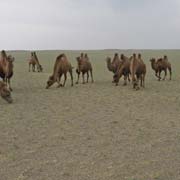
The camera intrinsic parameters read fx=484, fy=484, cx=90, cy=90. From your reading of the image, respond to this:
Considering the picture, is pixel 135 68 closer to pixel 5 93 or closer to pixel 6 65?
pixel 6 65

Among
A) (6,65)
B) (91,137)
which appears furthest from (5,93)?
(91,137)

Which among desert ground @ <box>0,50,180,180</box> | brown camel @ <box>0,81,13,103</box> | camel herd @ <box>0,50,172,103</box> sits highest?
camel herd @ <box>0,50,172,103</box>

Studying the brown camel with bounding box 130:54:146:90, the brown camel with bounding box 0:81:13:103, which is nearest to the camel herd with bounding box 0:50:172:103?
the brown camel with bounding box 130:54:146:90

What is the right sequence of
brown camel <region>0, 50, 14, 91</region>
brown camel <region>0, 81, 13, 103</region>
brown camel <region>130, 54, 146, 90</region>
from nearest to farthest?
brown camel <region>0, 81, 13, 103</region> < brown camel <region>0, 50, 14, 91</region> < brown camel <region>130, 54, 146, 90</region>

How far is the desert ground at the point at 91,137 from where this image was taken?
735 cm

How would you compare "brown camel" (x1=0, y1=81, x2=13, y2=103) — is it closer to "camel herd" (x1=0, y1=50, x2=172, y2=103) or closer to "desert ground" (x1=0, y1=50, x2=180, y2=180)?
"desert ground" (x1=0, y1=50, x2=180, y2=180)

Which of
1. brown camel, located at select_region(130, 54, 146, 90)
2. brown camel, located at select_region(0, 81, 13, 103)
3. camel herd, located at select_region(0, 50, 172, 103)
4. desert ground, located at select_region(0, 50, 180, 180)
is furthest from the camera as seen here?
brown camel, located at select_region(130, 54, 146, 90)

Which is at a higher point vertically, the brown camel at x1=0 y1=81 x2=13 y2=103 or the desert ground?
the brown camel at x1=0 y1=81 x2=13 y2=103

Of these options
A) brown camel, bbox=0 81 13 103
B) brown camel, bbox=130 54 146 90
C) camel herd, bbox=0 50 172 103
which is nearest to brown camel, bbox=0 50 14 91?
camel herd, bbox=0 50 172 103

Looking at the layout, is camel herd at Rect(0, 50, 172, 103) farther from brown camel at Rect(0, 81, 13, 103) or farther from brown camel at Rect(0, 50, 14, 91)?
brown camel at Rect(0, 81, 13, 103)

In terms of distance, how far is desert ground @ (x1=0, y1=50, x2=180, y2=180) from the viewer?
7.35m

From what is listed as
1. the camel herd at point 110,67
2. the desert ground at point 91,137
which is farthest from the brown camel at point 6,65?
the desert ground at point 91,137

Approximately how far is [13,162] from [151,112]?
19.6ft

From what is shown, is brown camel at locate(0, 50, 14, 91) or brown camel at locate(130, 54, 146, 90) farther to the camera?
brown camel at locate(130, 54, 146, 90)
